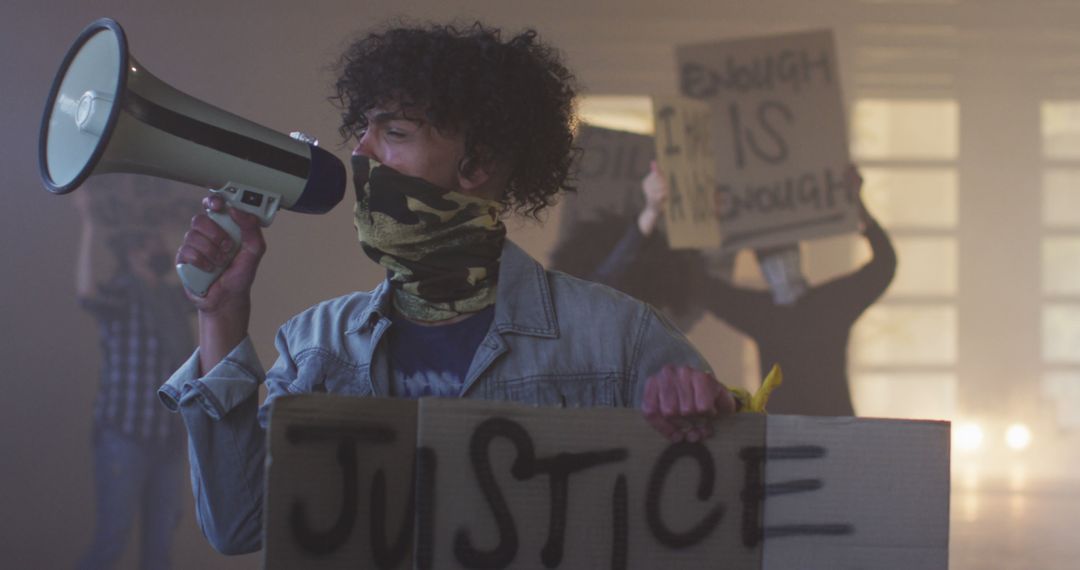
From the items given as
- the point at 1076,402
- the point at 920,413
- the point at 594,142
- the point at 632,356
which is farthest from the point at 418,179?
the point at 1076,402

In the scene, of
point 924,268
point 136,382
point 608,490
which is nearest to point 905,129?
point 924,268

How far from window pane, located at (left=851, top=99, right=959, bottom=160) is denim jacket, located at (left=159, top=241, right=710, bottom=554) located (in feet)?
9.01

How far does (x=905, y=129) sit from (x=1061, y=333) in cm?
97

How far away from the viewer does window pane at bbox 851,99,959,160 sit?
4086 mm

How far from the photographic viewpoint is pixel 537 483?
122cm

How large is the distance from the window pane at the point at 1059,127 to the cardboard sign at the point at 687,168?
1366 mm

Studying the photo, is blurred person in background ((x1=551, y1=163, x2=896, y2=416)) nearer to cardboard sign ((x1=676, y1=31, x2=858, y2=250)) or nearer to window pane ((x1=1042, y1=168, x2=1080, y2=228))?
cardboard sign ((x1=676, y1=31, x2=858, y2=250))

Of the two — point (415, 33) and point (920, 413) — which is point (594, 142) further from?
point (415, 33)

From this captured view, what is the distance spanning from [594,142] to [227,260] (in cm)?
259

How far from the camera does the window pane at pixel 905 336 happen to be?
4020 mm

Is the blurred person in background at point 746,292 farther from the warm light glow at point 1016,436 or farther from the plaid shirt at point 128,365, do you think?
the plaid shirt at point 128,365

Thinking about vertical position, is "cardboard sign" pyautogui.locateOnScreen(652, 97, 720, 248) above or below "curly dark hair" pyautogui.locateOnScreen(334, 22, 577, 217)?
above

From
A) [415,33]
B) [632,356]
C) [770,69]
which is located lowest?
[632,356]

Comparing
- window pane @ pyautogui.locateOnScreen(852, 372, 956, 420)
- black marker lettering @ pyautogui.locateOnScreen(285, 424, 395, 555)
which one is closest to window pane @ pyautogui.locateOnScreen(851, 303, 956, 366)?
window pane @ pyautogui.locateOnScreen(852, 372, 956, 420)
